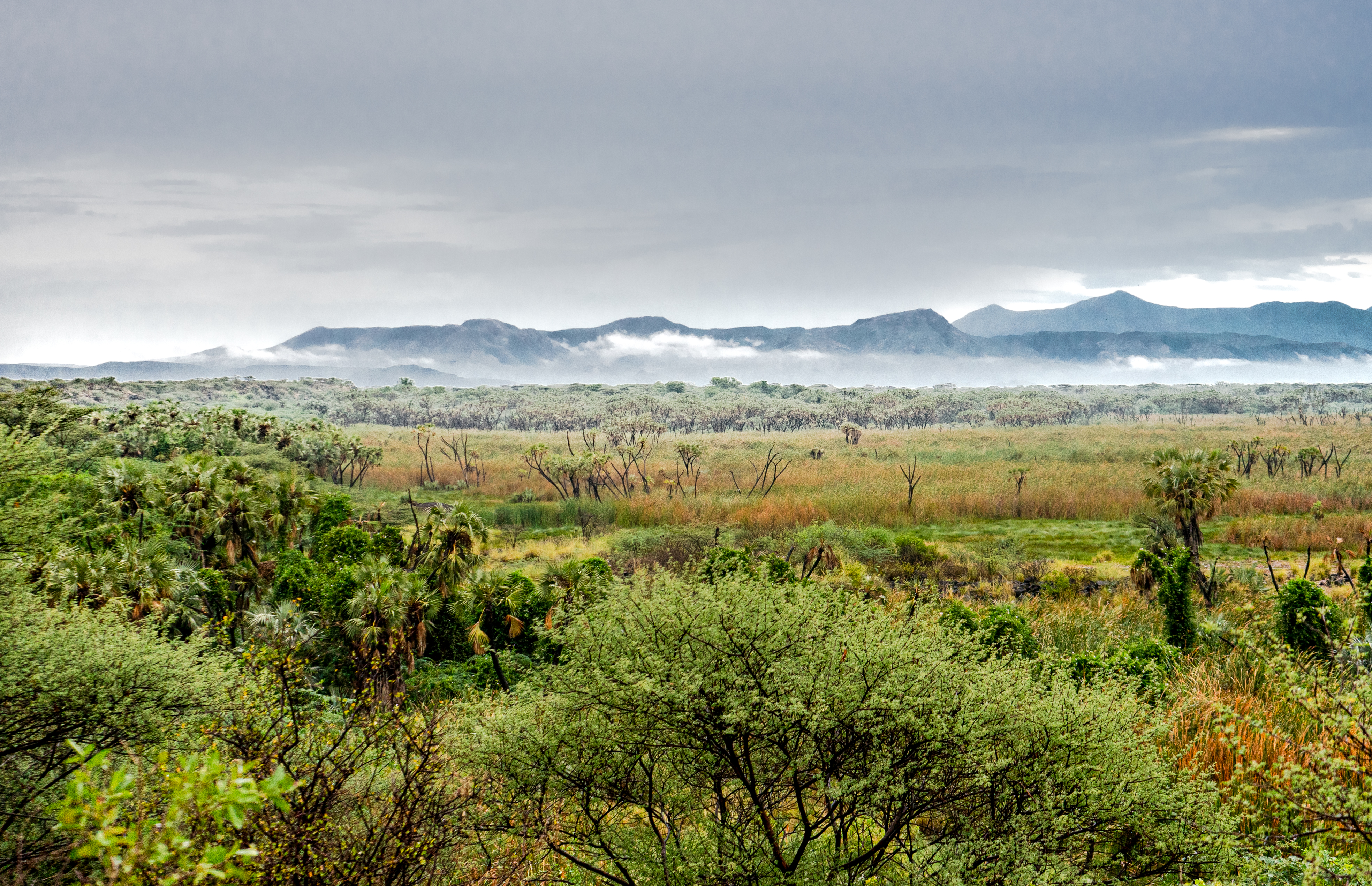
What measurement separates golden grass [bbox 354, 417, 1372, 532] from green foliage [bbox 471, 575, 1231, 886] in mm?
29264

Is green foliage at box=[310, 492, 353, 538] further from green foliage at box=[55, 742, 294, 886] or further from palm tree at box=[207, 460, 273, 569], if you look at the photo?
green foliage at box=[55, 742, 294, 886]

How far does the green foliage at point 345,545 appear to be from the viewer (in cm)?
2111

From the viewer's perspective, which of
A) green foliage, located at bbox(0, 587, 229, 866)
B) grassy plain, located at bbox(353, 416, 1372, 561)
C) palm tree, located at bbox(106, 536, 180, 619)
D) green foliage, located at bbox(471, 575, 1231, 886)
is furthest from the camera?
grassy plain, located at bbox(353, 416, 1372, 561)

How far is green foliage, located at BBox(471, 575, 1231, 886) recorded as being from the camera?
19.2 ft

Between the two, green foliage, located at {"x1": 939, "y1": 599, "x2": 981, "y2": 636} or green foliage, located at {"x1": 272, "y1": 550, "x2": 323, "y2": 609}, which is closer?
green foliage, located at {"x1": 939, "y1": 599, "x2": 981, "y2": 636}

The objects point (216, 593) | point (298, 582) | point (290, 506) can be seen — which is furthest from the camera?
point (290, 506)

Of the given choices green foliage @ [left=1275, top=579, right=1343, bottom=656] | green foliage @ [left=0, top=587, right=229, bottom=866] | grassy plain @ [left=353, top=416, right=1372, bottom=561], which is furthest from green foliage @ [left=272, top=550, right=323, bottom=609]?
green foliage @ [left=1275, top=579, right=1343, bottom=656]

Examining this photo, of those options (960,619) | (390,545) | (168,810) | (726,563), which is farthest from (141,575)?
(960,619)

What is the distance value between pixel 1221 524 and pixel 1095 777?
34630mm

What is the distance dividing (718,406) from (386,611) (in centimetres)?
14879

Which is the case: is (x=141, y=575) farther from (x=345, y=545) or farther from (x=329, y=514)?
(x=329, y=514)

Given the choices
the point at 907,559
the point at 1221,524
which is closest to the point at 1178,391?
the point at 1221,524

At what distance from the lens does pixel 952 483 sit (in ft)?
148

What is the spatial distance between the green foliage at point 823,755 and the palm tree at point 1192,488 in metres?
21.8
